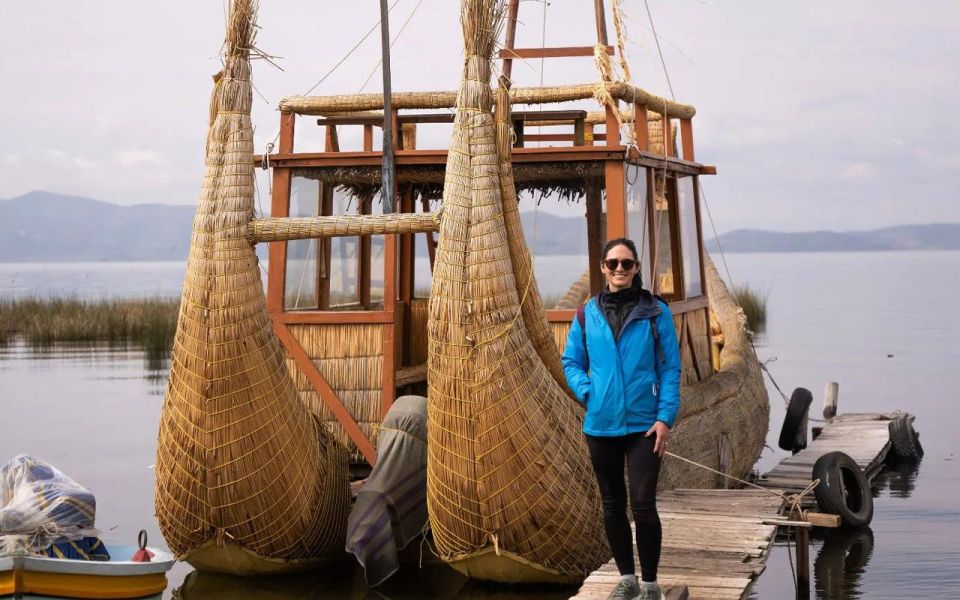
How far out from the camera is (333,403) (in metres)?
10.0

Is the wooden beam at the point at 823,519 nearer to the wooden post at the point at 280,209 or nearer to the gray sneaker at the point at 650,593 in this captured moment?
the gray sneaker at the point at 650,593

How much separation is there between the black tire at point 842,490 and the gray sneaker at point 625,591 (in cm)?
449

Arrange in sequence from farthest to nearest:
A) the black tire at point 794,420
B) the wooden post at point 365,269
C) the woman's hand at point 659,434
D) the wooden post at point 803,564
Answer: the black tire at point 794,420, the wooden post at point 365,269, the wooden post at point 803,564, the woman's hand at point 659,434

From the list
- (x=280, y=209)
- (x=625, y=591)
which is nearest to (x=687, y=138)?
(x=280, y=209)

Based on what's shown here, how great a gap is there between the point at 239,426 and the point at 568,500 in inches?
84.1

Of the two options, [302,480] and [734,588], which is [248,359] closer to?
[302,480]

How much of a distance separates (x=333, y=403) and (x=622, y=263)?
3.69m

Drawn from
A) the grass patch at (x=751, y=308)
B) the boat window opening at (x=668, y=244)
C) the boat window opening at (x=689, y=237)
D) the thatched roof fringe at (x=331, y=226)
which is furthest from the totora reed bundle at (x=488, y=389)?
the grass patch at (x=751, y=308)

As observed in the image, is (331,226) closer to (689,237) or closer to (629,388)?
(629,388)

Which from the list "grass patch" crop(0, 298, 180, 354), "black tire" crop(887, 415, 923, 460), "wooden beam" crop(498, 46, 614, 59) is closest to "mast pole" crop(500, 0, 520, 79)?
"wooden beam" crop(498, 46, 614, 59)

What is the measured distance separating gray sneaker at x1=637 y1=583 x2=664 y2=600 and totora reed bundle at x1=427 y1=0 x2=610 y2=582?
1.59m

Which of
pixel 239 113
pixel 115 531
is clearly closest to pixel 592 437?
pixel 239 113

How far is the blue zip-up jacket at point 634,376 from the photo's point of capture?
22.5 ft

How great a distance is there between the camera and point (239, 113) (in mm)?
8922
